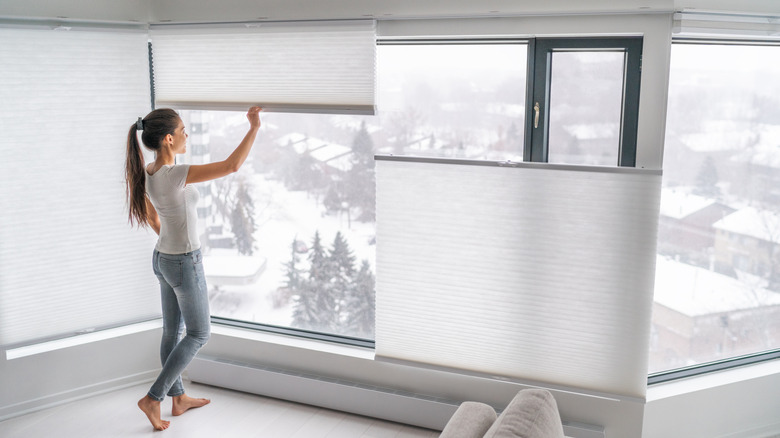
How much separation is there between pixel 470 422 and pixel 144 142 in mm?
2095

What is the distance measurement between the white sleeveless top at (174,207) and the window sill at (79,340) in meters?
0.86

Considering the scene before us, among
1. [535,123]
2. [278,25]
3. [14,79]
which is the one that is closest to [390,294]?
[535,123]

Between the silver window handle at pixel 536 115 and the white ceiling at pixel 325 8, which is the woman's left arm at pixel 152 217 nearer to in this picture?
the white ceiling at pixel 325 8

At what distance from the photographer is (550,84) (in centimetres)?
298

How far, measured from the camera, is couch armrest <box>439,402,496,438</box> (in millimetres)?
1910

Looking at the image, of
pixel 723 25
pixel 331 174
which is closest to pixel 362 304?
pixel 331 174

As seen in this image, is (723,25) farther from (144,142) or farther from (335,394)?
(144,142)

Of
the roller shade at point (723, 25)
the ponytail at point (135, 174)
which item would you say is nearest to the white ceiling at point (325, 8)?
the roller shade at point (723, 25)

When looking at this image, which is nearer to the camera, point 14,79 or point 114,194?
point 14,79

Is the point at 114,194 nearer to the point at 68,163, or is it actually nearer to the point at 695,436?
the point at 68,163

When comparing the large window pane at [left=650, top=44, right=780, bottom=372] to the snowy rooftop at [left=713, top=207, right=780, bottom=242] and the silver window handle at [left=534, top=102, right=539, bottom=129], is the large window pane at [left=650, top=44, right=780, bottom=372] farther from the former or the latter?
Answer: the silver window handle at [left=534, top=102, right=539, bottom=129]

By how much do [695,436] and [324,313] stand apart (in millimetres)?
1978

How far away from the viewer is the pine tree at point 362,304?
139 inches

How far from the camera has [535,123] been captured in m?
2.99
